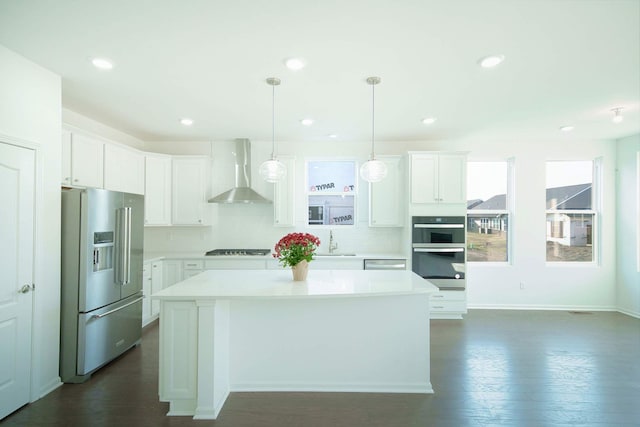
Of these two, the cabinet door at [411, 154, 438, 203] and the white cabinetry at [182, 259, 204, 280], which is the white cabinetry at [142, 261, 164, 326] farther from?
the cabinet door at [411, 154, 438, 203]

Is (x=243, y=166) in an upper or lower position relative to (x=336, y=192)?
upper

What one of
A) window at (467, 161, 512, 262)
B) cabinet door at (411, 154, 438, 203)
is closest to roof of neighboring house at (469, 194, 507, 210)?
window at (467, 161, 512, 262)

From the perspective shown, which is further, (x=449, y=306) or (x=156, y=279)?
(x=449, y=306)

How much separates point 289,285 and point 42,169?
2.22 metres

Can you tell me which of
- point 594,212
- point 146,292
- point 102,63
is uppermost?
point 102,63

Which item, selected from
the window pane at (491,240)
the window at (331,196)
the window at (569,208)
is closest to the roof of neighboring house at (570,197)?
the window at (569,208)

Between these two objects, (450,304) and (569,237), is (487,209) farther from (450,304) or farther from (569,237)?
(450,304)

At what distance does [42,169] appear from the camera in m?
2.84

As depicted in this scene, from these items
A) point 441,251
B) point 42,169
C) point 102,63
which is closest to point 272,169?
point 102,63

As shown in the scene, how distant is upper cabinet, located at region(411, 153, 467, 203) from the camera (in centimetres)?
512

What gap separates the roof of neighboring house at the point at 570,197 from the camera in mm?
5648

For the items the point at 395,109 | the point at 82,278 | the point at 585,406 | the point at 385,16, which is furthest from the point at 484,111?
the point at 82,278

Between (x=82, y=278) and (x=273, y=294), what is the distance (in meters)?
1.86

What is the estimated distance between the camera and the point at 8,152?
8.34 feet
